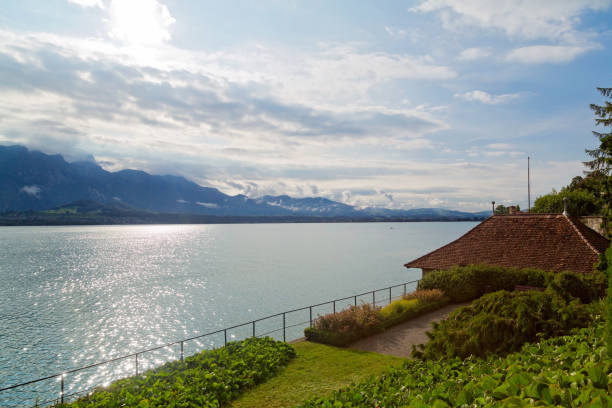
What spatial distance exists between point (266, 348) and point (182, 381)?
4851 millimetres

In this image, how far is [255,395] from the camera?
13.4 m

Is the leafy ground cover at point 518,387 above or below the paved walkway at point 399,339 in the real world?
above

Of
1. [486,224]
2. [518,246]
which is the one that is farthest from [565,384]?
[486,224]

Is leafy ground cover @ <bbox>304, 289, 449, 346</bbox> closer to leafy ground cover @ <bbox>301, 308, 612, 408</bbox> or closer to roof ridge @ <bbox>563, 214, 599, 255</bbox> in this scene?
leafy ground cover @ <bbox>301, 308, 612, 408</bbox>

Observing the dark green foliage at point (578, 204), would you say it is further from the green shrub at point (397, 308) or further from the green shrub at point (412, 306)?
the green shrub at point (397, 308)

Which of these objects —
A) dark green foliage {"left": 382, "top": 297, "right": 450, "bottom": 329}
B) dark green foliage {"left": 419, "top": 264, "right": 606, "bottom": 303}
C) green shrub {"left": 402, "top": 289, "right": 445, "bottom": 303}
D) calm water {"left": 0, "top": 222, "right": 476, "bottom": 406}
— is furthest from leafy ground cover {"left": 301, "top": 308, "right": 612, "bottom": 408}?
calm water {"left": 0, "top": 222, "right": 476, "bottom": 406}

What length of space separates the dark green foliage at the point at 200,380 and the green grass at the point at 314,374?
496 millimetres

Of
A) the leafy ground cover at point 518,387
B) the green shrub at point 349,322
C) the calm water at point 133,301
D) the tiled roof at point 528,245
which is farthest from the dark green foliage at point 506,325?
the calm water at point 133,301

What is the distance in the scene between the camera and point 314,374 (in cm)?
1523

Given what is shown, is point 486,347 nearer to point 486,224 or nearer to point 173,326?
point 486,224

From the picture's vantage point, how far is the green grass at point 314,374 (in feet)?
42.6

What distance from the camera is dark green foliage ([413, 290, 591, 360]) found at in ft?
34.3

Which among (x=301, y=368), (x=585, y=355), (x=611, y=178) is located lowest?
(x=301, y=368)

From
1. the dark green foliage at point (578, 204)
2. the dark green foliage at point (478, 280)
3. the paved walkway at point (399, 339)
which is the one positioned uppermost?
the dark green foliage at point (578, 204)
